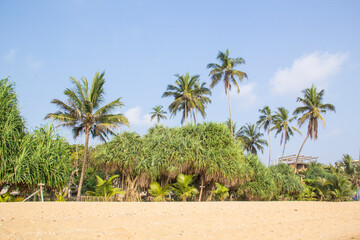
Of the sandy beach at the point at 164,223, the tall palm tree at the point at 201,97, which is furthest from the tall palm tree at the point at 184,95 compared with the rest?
the sandy beach at the point at 164,223

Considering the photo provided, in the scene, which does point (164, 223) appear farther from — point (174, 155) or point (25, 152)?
point (174, 155)

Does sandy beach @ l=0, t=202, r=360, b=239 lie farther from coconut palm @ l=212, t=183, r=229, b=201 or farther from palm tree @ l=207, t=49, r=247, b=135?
palm tree @ l=207, t=49, r=247, b=135

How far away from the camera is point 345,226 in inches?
324

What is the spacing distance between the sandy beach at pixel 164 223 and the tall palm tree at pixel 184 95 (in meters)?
21.1

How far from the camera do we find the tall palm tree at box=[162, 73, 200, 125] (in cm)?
3014

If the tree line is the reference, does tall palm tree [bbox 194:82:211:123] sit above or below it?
above

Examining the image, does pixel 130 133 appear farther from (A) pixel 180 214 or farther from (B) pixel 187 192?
(A) pixel 180 214

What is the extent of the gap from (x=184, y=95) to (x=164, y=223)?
77.4ft

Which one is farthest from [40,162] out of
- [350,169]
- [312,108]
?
[350,169]

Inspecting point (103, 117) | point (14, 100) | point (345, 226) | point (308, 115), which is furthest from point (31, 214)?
point (308, 115)

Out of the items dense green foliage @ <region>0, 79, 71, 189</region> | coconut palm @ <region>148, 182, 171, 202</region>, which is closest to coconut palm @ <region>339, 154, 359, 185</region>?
coconut palm @ <region>148, 182, 171, 202</region>

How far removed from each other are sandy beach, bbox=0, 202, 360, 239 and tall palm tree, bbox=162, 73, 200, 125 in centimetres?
2112

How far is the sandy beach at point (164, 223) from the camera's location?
568cm

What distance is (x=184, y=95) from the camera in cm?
3016
